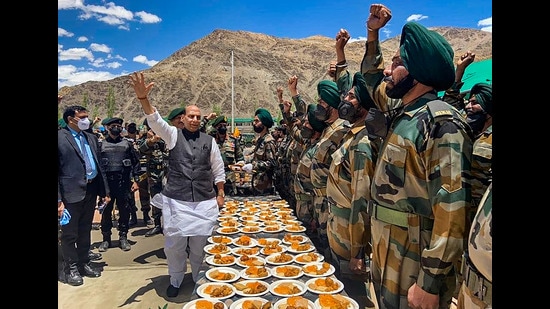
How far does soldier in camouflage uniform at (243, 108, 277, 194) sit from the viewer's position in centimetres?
731

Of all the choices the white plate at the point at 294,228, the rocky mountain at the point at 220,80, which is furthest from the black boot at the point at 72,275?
the rocky mountain at the point at 220,80

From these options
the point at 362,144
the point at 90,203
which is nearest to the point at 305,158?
the point at 362,144

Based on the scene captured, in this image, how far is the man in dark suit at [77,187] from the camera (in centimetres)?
494

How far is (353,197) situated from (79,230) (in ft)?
13.3

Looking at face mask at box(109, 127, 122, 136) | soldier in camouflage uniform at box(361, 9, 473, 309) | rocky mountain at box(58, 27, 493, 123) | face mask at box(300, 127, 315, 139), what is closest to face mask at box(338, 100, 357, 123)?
soldier in camouflage uniform at box(361, 9, 473, 309)

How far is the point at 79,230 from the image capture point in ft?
17.4

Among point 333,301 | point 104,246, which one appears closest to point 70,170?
point 104,246

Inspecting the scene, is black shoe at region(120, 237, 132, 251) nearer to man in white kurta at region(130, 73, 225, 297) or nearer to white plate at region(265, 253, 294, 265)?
man in white kurta at region(130, 73, 225, 297)

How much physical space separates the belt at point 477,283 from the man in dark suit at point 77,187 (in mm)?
4573

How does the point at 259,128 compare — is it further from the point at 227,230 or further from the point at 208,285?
the point at 208,285

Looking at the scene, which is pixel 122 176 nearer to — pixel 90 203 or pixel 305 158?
pixel 90 203

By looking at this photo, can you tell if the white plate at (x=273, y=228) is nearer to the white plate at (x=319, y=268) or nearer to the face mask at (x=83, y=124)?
the white plate at (x=319, y=268)

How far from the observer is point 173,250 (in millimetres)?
4340

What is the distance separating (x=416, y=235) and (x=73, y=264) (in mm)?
4549
